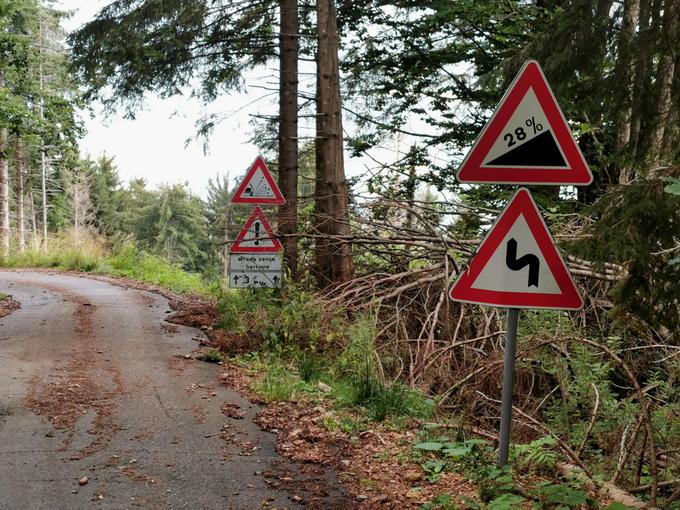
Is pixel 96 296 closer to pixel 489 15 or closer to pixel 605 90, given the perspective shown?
pixel 489 15

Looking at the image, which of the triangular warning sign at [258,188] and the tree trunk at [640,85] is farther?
the triangular warning sign at [258,188]

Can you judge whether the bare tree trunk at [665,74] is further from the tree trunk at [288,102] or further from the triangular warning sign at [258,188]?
the tree trunk at [288,102]

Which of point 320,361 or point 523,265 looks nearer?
point 523,265

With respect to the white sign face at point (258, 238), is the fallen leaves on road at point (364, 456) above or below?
below

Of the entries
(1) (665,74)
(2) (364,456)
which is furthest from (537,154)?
(2) (364,456)

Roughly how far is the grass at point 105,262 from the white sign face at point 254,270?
698cm

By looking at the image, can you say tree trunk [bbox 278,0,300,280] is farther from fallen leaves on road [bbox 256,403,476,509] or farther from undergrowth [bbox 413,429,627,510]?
undergrowth [bbox 413,429,627,510]

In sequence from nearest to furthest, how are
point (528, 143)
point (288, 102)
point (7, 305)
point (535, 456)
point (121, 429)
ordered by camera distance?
point (528, 143), point (535, 456), point (121, 429), point (288, 102), point (7, 305)

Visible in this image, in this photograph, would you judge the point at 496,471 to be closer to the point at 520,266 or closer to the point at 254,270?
the point at 520,266

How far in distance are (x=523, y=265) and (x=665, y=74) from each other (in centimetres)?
167

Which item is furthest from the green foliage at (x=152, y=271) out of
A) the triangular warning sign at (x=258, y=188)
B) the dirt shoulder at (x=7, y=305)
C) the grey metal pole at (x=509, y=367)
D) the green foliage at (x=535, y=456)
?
the grey metal pole at (x=509, y=367)

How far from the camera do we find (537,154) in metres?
3.73

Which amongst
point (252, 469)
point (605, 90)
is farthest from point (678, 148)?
point (252, 469)

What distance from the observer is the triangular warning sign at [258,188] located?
9.79 metres
